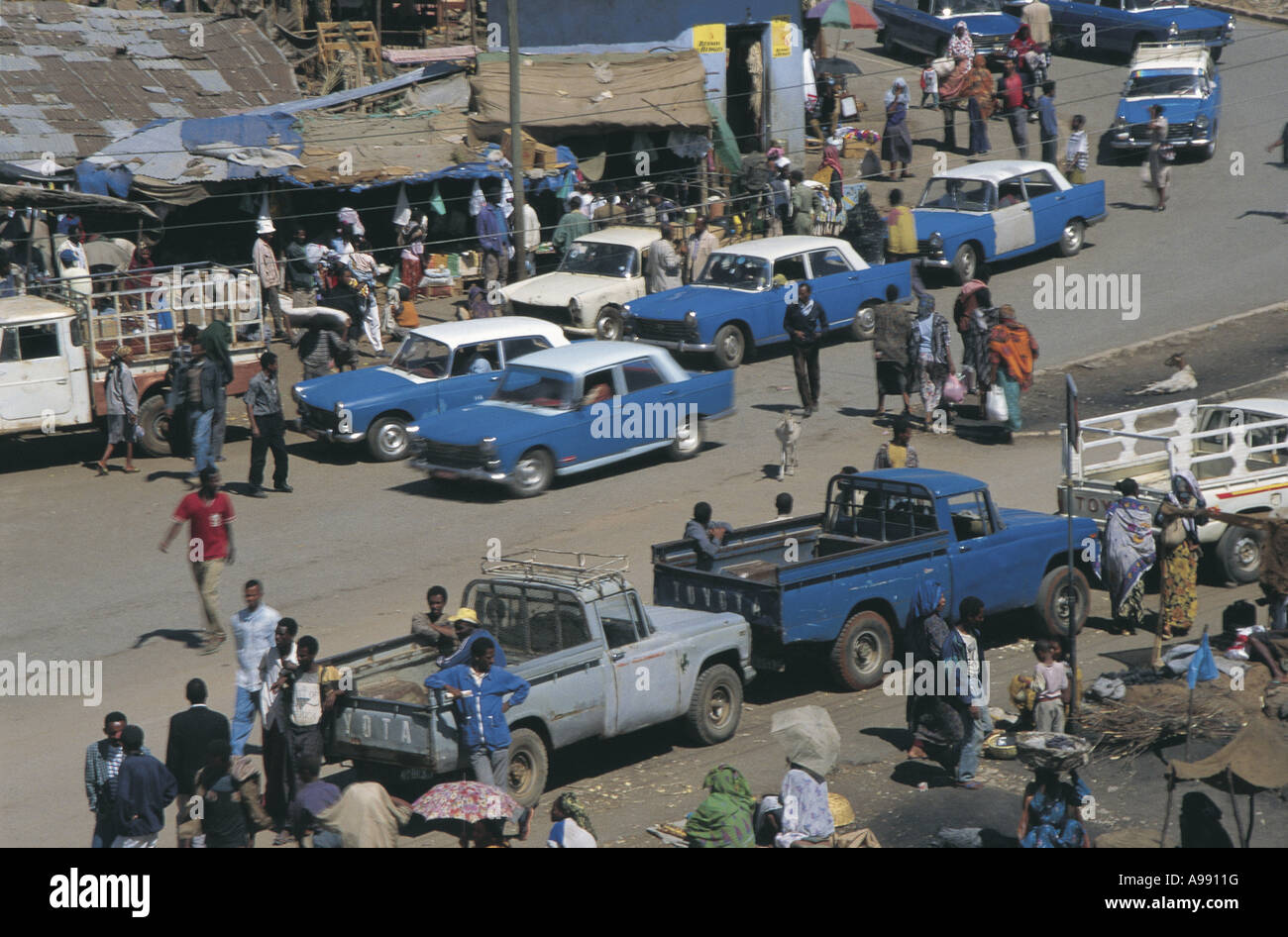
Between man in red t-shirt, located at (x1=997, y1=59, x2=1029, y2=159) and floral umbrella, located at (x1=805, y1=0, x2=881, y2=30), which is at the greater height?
floral umbrella, located at (x1=805, y1=0, x2=881, y2=30)

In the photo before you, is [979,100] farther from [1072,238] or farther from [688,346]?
[688,346]

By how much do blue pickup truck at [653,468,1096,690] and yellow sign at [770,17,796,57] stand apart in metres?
18.3

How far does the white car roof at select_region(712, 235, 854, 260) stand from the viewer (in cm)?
2216

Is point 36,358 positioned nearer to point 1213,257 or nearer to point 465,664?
point 465,664

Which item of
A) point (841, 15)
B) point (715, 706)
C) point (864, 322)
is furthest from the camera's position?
point (841, 15)

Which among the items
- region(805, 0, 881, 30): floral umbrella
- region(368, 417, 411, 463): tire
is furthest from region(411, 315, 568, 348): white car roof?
region(805, 0, 881, 30): floral umbrella

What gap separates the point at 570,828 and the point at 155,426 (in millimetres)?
12079

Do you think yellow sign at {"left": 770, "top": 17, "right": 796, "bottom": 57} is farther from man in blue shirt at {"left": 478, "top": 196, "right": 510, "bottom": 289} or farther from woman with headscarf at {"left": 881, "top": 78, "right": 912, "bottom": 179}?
man in blue shirt at {"left": 478, "top": 196, "right": 510, "bottom": 289}

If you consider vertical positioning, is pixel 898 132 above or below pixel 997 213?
above

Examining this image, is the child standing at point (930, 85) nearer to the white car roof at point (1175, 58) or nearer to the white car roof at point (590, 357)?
the white car roof at point (1175, 58)

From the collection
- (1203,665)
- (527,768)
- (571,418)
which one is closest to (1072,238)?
(571,418)

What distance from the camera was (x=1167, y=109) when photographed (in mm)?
29844

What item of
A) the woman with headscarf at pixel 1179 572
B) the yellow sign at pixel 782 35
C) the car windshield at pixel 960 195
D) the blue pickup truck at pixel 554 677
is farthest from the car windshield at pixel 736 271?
the blue pickup truck at pixel 554 677

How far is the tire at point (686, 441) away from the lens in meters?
18.6
